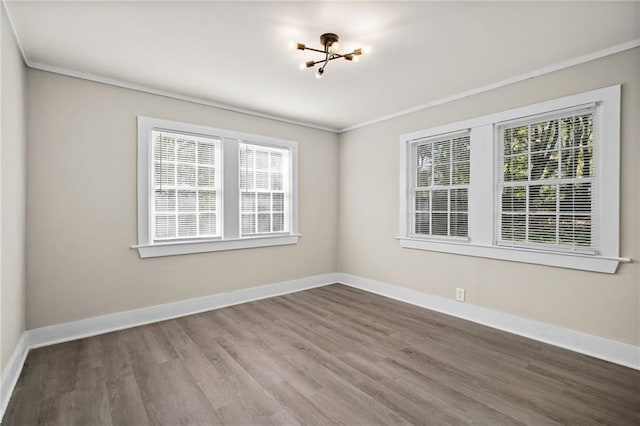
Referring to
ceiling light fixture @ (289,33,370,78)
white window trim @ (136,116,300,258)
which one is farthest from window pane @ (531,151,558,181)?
white window trim @ (136,116,300,258)

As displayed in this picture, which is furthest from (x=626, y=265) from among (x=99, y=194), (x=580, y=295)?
(x=99, y=194)

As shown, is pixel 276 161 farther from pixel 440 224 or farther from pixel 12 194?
pixel 12 194

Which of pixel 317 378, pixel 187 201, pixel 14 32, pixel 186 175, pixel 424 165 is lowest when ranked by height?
pixel 317 378

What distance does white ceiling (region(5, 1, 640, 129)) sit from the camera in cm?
217

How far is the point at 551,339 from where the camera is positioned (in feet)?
9.96

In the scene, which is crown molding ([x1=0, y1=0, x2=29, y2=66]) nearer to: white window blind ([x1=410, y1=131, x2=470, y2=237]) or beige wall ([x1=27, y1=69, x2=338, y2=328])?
beige wall ([x1=27, y1=69, x2=338, y2=328])

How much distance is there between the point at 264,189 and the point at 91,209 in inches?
82.4

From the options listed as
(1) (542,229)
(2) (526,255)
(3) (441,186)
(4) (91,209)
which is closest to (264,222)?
(4) (91,209)

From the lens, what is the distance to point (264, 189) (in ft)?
15.1

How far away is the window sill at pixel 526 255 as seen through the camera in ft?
9.04

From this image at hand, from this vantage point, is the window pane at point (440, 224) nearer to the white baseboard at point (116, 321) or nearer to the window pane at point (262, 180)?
the white baseboard at point (116, 321)

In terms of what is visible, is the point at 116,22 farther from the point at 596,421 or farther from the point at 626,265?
the point at 626,265

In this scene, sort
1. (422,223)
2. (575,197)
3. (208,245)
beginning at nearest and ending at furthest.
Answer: (575,197)
(208,245)
(422,223)

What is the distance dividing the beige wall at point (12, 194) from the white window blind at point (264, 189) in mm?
2228
